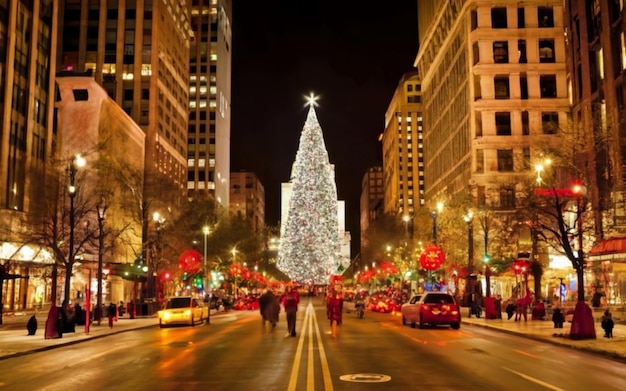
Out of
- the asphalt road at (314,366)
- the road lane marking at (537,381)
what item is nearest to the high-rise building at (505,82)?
the asphalt road at (314,366)

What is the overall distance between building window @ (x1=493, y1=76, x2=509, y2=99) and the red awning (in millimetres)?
45406

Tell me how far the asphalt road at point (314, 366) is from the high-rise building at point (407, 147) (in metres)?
156

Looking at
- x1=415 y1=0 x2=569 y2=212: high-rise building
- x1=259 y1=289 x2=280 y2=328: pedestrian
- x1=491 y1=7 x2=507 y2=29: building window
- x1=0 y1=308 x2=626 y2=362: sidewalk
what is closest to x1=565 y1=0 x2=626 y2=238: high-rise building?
x1=0 y1=308 x2=626 y2=362: sidewalk

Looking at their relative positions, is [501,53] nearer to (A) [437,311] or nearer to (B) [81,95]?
(B) [81,95]

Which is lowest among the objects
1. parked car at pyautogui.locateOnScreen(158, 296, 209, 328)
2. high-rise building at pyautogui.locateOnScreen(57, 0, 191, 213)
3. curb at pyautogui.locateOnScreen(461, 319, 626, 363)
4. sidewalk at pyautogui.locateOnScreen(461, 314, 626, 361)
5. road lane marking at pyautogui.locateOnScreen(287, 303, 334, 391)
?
curb at pyautogui.locateOnScreen(461, 319, 626, 363)

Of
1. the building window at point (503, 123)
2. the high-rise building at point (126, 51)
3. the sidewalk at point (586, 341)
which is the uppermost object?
the high-rise building at point (126, 51)

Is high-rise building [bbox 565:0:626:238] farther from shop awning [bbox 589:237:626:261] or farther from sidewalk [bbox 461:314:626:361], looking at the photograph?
sidewalk [bbox 461:314:626:361]

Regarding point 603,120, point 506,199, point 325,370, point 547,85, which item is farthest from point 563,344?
point 547,85

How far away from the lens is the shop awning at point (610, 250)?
3108 centimetres

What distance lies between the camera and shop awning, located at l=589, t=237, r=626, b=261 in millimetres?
31078

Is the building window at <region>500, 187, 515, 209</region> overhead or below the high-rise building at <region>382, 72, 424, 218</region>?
below

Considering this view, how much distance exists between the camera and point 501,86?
76.8 m

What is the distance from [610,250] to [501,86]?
4777 centimetres

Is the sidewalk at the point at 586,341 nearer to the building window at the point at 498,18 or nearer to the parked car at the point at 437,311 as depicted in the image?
the parked car at the point at 437,311
